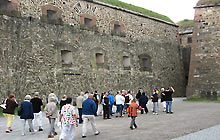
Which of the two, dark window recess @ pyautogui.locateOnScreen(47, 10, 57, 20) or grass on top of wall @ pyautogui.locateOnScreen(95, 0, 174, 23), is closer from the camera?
dark window recess @ pyautogui.locateOnScreen(47, 10, 57, 20)

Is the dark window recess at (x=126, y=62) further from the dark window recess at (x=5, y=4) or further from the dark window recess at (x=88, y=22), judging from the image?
the dark window recess at (x=5, y=4)

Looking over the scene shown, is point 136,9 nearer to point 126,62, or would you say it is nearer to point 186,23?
point 126,62

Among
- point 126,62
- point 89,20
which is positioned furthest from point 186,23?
point 89,20

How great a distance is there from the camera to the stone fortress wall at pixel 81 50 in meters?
14.9

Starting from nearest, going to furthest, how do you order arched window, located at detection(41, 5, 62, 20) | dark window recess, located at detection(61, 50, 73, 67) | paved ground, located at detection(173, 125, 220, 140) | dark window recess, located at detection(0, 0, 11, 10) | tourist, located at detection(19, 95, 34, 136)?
paved ground, located at detection(173, 125, 220, 140), tourist, located at detection(19, 95, 34, 136), dark window recess, located at detection(0, 0, 11, 10), arched window, located at detection(41, 5, 62, 20), dark window recess, located at detection(61, 50, 73, 67)

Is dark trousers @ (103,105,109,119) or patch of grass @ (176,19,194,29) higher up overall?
patch of grass @ (176,19,194,29)

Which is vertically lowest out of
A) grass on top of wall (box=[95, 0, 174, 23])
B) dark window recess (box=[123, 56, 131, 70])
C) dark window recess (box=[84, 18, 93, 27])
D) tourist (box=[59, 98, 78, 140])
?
tourist (box=[59, 98, 78, 140])

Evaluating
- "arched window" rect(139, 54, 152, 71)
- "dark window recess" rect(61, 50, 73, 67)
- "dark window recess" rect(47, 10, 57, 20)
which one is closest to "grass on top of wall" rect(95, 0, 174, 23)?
"arched window" rect(139, 54, 152, 71)

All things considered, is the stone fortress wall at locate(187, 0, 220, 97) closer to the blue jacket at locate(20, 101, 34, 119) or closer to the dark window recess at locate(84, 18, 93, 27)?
the dark window recess at locate(84, 18, 93, 27)

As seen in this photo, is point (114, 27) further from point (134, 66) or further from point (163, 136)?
point (163, 136)

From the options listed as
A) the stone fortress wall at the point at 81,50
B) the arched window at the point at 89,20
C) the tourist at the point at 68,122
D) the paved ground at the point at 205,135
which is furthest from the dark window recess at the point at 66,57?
the paved ground at the point at 205,135

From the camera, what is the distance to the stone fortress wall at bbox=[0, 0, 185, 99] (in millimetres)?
14891

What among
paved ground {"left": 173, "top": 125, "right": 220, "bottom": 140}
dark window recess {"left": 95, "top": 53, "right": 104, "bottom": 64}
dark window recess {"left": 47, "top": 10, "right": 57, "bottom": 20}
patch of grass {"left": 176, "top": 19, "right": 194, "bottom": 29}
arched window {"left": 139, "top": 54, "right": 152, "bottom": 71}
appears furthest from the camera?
patch of grass {"left": 176, "top": 19, "right": 194, "bottom": 29}

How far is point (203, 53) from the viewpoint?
2295 cm
